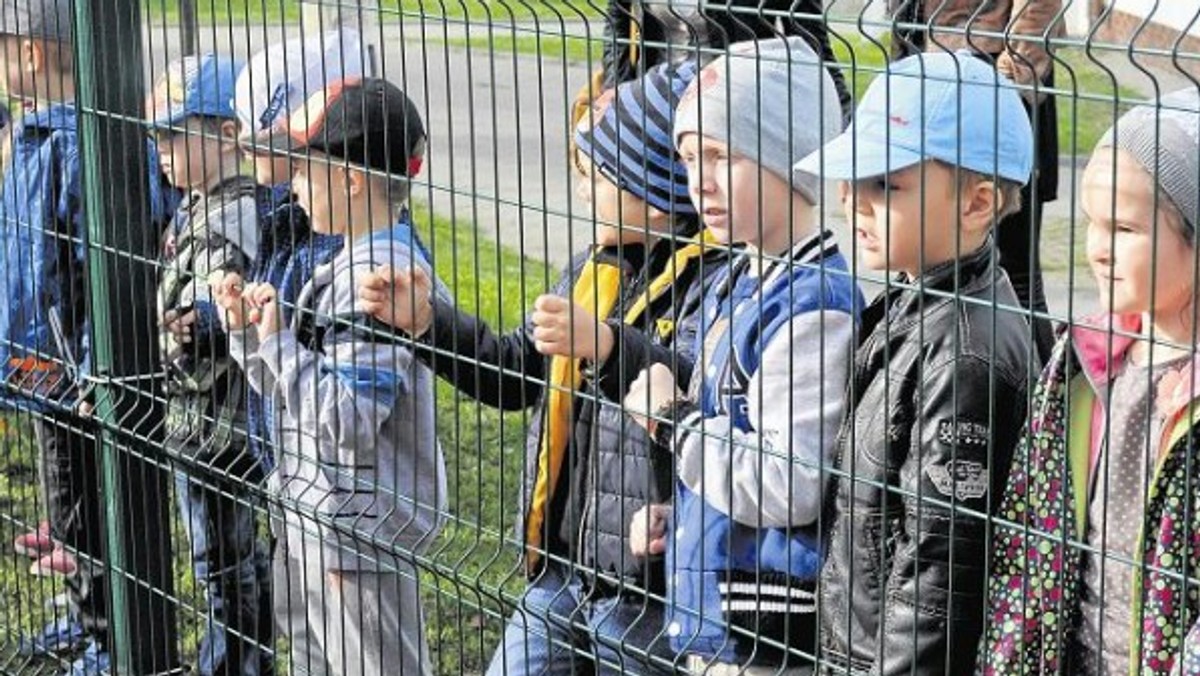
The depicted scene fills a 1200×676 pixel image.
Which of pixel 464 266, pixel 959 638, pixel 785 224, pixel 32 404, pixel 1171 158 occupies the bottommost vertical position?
pixel 464 266

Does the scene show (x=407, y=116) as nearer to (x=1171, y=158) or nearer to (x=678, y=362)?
(x=678, y=362)

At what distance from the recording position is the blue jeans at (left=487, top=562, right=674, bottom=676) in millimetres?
3361

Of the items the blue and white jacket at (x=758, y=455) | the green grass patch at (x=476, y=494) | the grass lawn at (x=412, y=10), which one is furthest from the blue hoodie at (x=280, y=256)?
the blue and white jacket at (x=758, y=455)

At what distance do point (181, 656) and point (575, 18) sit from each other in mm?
1853

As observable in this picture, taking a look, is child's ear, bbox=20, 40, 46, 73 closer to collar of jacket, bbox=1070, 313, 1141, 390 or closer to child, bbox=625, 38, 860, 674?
child, bbox=625, 38, 860, 674

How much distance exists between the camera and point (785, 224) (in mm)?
3281

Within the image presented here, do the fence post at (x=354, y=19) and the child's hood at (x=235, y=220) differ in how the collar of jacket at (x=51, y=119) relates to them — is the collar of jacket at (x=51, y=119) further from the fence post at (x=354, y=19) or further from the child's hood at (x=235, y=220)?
the fence post at (x=354, y=19)

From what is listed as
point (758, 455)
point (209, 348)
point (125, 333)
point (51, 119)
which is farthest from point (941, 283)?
point (51, 119)

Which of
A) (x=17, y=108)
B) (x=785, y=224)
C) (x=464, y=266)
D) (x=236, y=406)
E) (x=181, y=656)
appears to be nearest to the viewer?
(x=785, y=224)

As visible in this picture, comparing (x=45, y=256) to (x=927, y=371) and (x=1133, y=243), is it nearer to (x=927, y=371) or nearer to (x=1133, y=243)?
(x=927, y=371)

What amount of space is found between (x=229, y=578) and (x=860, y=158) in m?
2.04

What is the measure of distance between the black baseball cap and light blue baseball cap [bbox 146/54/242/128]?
0.26 meters

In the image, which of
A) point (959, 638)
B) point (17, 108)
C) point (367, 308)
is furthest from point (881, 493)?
point (17, 108)

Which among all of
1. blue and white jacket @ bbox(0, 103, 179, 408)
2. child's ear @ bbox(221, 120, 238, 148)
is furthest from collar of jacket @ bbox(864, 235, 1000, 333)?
blue and white jacket @ bbox(0, 103, 179, 408)
